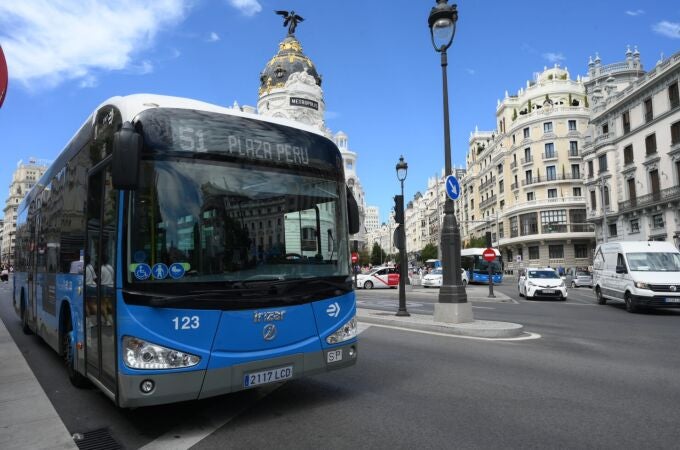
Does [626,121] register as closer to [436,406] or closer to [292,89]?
[292,89]

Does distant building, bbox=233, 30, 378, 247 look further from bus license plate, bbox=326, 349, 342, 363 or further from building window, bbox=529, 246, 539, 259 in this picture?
bus license plate, bbox=326, 349, 342, 363

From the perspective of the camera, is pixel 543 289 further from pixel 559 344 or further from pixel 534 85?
pixel 534 85

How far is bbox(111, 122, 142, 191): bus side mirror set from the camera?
13.0ft

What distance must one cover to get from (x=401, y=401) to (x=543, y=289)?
1952cm

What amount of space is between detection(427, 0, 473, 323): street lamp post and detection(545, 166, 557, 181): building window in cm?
5768

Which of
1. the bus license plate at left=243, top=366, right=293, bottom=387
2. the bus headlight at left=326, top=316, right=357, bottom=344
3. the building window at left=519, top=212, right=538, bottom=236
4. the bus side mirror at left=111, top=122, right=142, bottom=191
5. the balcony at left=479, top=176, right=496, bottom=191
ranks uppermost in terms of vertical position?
the balcony at left=479, top=176, right=496, bottom=191

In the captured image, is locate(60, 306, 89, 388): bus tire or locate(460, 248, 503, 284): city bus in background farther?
locate(460, 248, 503, 284): city bus in background

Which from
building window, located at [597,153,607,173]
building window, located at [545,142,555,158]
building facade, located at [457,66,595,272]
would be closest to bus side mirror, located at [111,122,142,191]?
building window, located at [597,153,607,173]

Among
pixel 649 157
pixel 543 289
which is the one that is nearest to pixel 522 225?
pixel 649 157

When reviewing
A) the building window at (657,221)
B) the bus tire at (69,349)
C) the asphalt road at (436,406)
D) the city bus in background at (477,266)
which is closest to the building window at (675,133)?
the building window at (657,221)

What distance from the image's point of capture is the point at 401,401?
17.1 ft

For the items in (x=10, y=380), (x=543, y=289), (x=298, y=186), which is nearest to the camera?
(x=298, y=186)

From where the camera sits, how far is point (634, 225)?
45.1 m

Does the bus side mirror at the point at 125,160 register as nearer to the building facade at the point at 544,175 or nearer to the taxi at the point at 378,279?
the taxi at the point at 378,279
